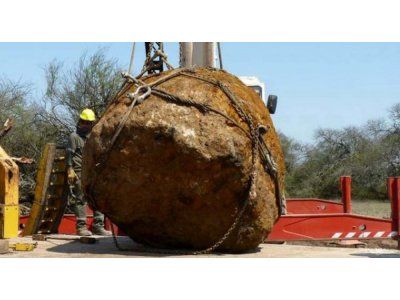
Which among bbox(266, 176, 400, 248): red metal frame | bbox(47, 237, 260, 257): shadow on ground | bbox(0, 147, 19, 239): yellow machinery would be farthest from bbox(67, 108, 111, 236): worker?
bbox(266, 176, 400, 248): red metal frame

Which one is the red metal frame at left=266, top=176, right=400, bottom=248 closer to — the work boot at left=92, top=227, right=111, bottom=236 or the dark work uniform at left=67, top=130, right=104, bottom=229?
the work boot at left=92, top=227, right=111, bottom=236

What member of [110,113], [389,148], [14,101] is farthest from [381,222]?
[389,148]

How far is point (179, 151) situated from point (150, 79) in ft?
3.57

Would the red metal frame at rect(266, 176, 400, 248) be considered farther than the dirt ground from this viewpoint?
Yes

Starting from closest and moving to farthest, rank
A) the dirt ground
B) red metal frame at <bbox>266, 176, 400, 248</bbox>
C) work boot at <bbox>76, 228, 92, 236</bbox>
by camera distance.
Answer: the dirt ground
work boot at <bbox>76, 228, 92, 236</bbox>
red metal frame at <bbox>266, 176, 400, 248</bbox>

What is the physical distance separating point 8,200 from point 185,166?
185 cm

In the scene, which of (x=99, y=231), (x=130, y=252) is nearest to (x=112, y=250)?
(x=130, y=252)

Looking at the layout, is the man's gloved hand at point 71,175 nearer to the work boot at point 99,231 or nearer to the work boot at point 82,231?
the work boot at point 82,231

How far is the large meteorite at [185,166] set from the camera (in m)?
5.57

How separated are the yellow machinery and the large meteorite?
0.71 m

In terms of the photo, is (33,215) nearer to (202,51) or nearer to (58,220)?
(58,220)

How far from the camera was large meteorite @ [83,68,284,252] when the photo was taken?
5.57 metres

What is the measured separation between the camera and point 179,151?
552 cm

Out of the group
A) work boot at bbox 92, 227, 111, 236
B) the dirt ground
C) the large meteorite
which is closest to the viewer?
the large meteorite
